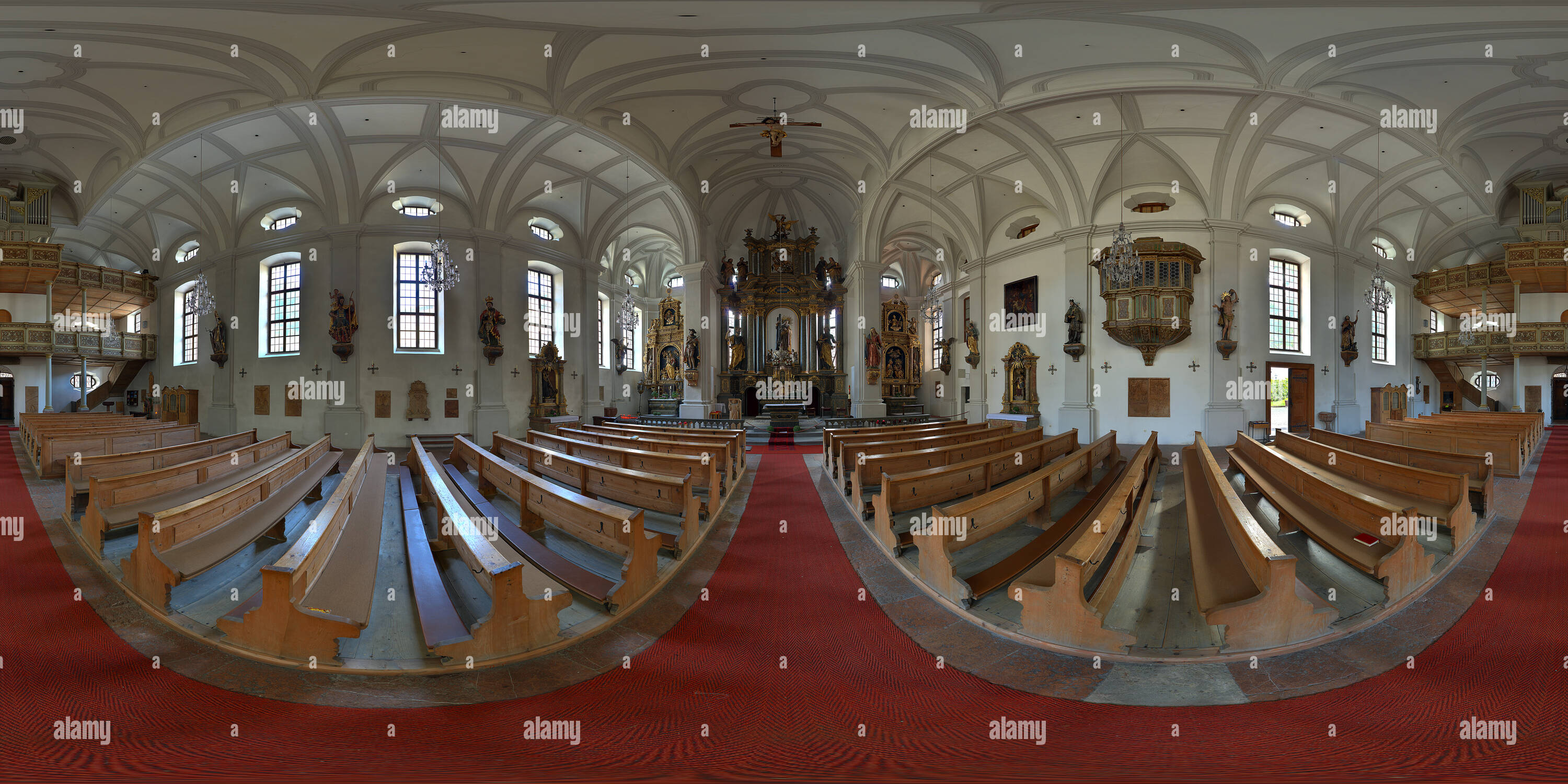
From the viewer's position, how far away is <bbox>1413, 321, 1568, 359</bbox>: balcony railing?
1703cm

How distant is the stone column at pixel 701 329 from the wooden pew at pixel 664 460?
8.91m

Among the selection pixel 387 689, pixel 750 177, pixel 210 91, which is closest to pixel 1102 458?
pixel 387 689

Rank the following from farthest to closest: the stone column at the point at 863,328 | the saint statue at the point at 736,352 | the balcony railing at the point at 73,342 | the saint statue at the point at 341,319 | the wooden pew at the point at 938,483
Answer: the saint statue at the point at 736,352 < the stone column at the point at 863,328 < the balcony railing at the point at 73,342 < the saint statue at the point at 341,319 < the wooden pew at the point at 938,483

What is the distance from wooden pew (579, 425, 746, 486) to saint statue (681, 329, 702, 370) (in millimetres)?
7467

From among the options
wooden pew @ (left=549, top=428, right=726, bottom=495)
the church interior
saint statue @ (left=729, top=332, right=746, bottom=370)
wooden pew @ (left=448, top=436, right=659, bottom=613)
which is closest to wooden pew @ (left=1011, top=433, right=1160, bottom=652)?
the church interior

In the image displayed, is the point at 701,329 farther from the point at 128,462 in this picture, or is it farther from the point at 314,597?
the point at 314,597

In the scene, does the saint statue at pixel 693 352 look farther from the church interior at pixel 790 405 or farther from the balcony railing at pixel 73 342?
the balcony railing at pixel 73 342

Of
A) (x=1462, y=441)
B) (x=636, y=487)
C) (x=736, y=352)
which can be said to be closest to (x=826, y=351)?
(x=736, y=352)

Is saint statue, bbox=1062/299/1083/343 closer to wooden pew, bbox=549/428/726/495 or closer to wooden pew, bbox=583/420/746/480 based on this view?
wooden pew, bbox=583/420/746/480

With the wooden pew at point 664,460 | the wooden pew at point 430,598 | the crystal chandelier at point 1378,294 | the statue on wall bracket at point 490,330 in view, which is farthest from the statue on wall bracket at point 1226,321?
the statue on wall bracket at point 490,330

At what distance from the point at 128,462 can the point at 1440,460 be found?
15156 mm

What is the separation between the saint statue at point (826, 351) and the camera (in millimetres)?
20406

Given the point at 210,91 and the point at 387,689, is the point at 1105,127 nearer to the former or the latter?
the point at 387,689

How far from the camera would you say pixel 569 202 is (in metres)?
16.2
